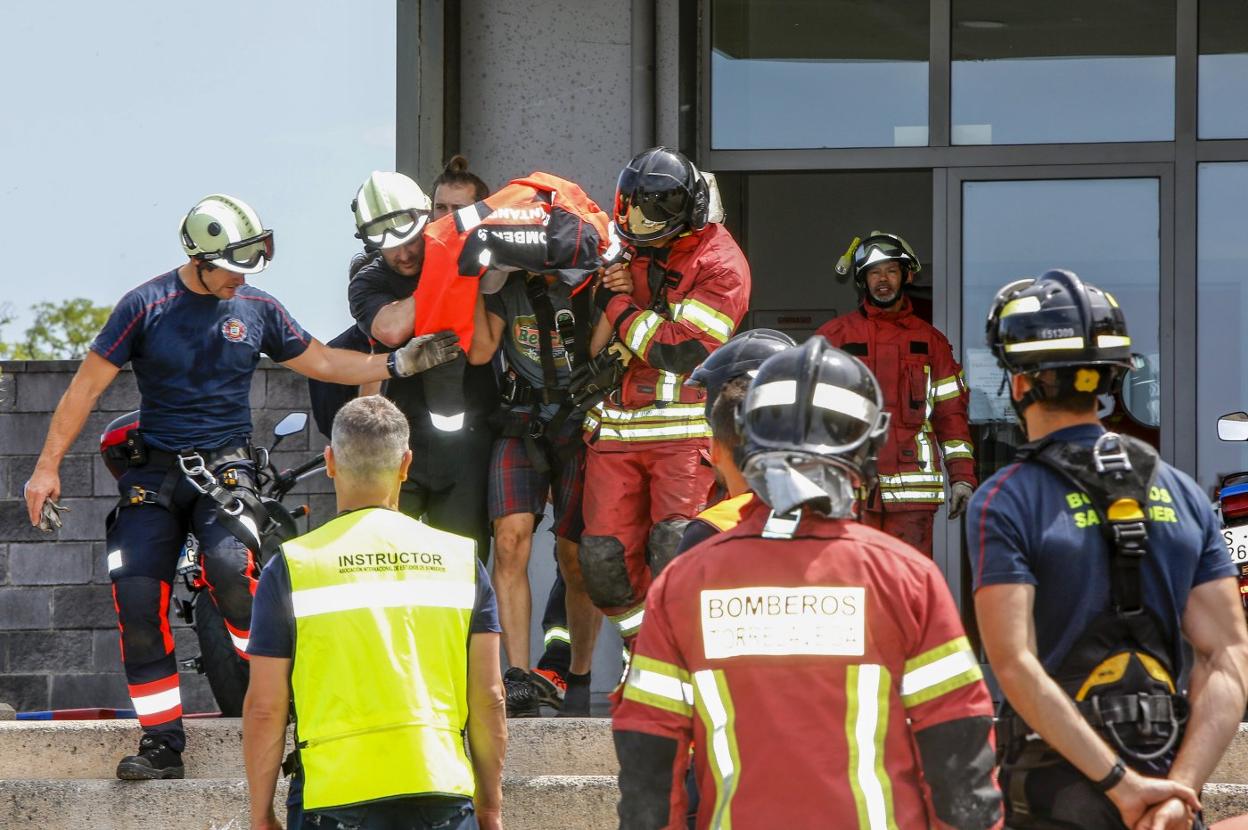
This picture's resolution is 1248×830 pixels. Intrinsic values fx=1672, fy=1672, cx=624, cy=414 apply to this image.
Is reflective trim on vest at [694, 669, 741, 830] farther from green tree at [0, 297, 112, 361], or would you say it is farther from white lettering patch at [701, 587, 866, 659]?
green tree at [0, 297, 112, 361]

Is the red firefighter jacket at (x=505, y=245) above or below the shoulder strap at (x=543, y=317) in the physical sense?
above

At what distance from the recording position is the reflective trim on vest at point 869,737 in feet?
8.53

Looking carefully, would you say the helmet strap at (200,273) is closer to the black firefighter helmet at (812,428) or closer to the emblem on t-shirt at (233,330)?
the emblem on t-shirt at (233,330)

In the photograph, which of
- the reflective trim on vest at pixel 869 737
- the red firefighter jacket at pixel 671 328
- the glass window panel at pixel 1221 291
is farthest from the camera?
the glass window panel at pixel 1221 291

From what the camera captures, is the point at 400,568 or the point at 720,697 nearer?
the point at 720,697

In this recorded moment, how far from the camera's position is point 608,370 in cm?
562

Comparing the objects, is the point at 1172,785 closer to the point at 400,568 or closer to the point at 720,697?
the point at 720,697

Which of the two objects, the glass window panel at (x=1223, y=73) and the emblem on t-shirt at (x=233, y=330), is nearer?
the emblem on t-shirt at (x=233, y=330)

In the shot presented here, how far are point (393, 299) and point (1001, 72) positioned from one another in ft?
11.3

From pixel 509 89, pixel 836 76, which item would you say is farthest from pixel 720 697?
pixel 836 76

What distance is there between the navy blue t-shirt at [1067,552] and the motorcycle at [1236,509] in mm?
2751

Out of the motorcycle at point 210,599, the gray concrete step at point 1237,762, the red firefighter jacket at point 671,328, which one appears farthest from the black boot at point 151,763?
the gray concrete step at point 1237,762

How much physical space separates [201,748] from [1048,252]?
176 inches

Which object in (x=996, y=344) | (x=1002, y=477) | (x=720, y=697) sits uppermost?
(x=996, y=344)
